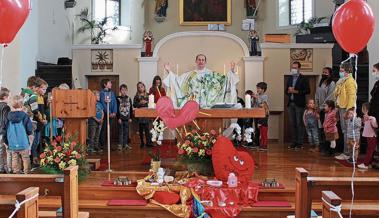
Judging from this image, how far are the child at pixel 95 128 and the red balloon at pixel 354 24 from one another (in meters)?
5.16

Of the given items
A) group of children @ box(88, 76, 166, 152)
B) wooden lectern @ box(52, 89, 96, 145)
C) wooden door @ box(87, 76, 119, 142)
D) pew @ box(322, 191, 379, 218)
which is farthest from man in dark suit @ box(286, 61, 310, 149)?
pew @ box(322, 191, 379, 218)

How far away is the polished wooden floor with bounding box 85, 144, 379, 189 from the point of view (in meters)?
6.19

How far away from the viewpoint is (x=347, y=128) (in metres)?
7.08

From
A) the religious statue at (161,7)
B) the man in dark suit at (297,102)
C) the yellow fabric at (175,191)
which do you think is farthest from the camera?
the religious statue at (161,7)

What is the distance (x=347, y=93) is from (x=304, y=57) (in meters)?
3.40

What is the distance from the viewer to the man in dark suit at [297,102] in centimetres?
904

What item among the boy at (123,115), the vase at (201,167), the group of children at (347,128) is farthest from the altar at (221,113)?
the boy at (123,115)

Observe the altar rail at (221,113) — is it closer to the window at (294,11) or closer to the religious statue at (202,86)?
the religious statue at (202,86)

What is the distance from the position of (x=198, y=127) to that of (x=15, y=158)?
2.32m

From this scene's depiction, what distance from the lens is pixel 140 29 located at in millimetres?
14625

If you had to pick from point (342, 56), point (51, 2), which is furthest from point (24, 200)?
point (342, 56)

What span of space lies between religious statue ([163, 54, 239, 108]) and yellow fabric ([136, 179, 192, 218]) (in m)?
1.94

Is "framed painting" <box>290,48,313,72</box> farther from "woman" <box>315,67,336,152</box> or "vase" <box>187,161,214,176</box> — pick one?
"vase" <box>187,161,214,176</box>

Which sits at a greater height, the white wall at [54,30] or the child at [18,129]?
the white wall at [54,30]
